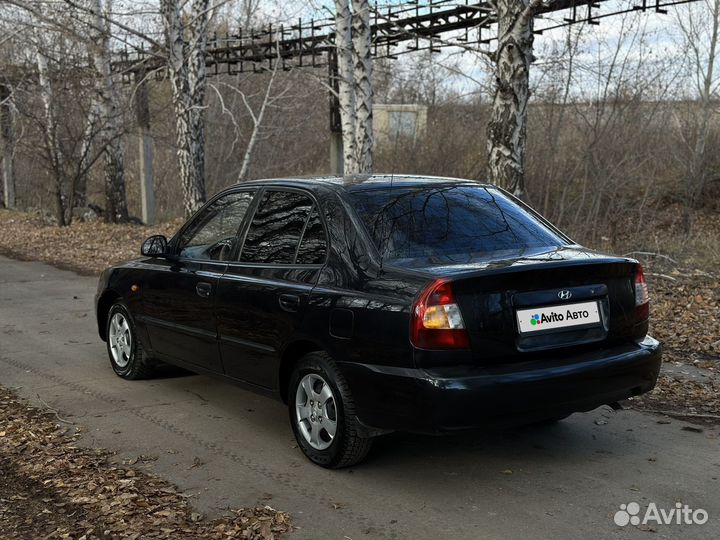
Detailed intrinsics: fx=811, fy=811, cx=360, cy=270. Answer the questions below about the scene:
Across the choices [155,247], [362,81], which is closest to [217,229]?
[155,247]

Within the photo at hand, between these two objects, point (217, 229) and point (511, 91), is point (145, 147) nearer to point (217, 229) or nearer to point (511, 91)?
point (511, 91)

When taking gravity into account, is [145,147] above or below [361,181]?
below

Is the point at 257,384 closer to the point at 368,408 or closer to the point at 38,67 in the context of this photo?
the point at 368,408

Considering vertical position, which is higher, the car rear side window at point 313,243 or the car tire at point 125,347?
the car rear side window at point 313,243

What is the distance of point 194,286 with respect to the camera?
18.5 feet

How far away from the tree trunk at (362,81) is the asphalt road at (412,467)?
9815mm

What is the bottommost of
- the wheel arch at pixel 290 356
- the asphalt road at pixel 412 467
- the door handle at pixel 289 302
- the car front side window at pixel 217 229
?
the asphalt road at pixel 412 467

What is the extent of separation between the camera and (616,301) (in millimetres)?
4527

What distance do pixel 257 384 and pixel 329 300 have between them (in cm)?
97

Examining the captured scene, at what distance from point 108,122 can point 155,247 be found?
17.8 m

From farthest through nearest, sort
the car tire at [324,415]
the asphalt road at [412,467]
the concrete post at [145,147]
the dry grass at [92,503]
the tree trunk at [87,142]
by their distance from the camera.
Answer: the concrete post at [145,147]
the tree trunk at [87,142]
the car tire at [324,415]
the asphalt road at [412,467]
the dry grass at [92,503]

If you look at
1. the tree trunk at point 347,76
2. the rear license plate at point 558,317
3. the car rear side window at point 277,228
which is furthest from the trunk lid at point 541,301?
the tree trunk at point 347,76

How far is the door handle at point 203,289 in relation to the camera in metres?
5.49

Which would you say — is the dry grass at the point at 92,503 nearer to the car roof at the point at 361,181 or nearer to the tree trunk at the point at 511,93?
the car roof at the point at 361,181
